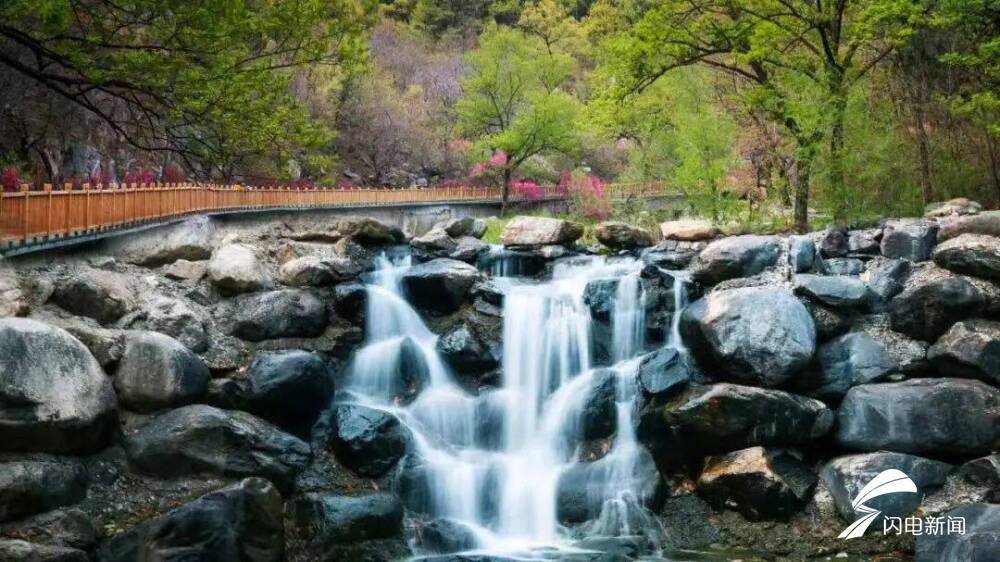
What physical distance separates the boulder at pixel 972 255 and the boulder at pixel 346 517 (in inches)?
423

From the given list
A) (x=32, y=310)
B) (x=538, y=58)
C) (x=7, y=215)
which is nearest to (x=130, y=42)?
(x=7, y=215)

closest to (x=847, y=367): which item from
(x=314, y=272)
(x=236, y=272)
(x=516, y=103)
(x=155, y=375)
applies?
(x=314, y=272)

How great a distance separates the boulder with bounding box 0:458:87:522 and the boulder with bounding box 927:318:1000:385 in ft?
44.0

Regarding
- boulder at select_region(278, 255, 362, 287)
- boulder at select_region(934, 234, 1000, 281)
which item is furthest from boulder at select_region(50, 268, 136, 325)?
boulder at select_region(934, 234, 1000, 281)

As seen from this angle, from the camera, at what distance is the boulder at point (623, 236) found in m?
22.0

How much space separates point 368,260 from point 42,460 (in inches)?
425

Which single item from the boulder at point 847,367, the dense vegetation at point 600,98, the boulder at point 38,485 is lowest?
the boulder at point 38,485

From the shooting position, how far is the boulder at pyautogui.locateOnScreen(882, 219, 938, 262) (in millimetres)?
16766

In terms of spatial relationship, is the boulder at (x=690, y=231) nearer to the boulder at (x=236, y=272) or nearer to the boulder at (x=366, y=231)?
the boulder at (x=366, y=231)

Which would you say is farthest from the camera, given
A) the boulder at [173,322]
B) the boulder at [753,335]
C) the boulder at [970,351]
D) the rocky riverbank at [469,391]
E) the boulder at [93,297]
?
the boulder at [173,322]

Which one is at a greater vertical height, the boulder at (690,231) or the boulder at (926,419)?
the boulder at (690,231)

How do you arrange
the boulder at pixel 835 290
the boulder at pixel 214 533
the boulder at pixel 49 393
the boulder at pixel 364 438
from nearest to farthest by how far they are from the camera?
the boulder at pixel 214 533
the boulder at pixel 49 393
the boulder at pixel 364 438
the boulder at pixel 835 290

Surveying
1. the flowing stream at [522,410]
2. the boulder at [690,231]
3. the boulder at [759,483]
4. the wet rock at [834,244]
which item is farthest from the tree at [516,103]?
the boulder at [759,483]

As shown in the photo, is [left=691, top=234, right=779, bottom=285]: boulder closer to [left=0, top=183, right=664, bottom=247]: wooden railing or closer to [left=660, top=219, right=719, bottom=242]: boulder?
[left=660, top=219, right=719, bottom=242]: boulder
